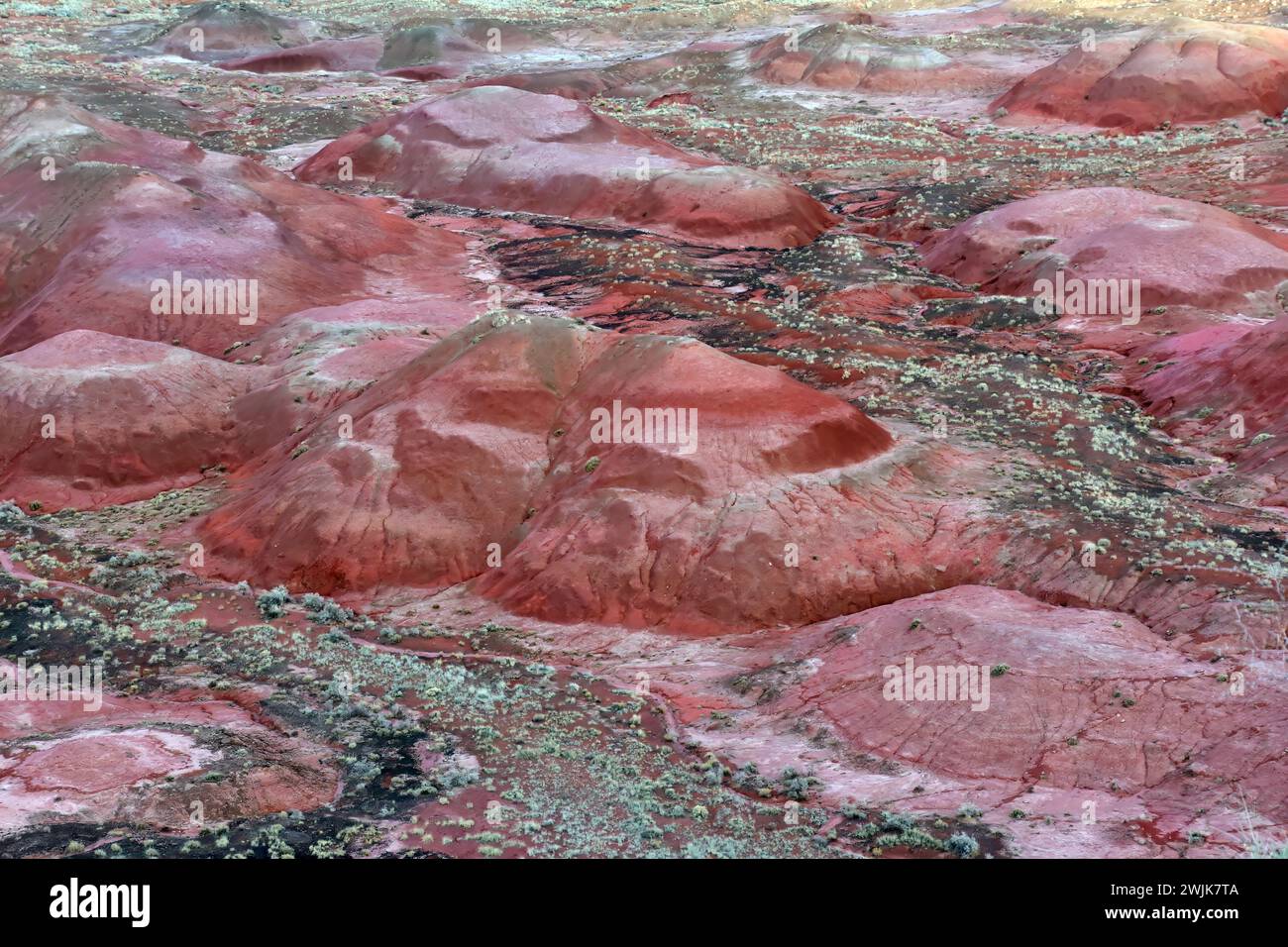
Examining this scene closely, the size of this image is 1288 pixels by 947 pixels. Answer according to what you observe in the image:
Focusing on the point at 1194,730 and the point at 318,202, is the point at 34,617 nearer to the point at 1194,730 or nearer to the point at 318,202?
the point at 1194,730

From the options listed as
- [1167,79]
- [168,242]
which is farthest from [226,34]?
[1167,79]

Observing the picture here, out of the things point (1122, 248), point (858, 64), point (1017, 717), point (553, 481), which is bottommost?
point (1017, 717)

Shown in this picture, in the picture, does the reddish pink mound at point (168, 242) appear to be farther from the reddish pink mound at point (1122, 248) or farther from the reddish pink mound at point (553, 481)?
the reddish pink mound at point (1122, 248)

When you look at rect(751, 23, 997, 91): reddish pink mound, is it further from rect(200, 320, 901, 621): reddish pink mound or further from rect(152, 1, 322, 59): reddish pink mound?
rect(200, 320, 901, 621): reddish pink mound

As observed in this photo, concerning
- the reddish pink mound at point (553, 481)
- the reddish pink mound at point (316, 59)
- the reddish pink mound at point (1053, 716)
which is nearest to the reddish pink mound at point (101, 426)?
the reddish pink mound at point (553, 481)

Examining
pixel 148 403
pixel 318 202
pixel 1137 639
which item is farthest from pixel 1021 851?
pixel 318 202

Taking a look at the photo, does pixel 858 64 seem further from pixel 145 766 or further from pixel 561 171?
pixel 145 766
